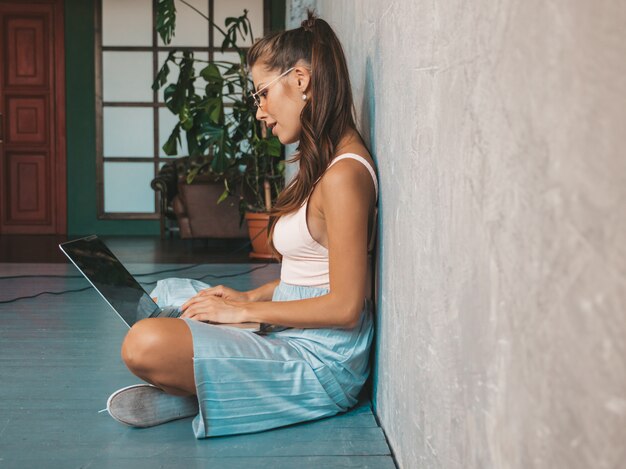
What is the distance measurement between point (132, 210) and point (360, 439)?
7.28 meters

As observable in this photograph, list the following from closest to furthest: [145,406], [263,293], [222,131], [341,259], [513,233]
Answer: [513,233] → [341,259] → [145,406] → [263,293] → [222,131]

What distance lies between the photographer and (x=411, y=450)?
136 cm

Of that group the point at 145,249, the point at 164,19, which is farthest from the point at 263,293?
the point at 145,249

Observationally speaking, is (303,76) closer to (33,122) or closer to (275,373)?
(275,373)

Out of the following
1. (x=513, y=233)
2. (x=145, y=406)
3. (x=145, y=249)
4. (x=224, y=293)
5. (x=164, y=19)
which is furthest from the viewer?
(x=145, y=249)

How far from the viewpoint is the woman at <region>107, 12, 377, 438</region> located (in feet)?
5.35

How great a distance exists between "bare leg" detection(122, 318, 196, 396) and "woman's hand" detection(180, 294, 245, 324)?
121mm

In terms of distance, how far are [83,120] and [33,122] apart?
539 mm

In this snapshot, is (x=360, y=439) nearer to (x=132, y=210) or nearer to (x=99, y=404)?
(x=99, y=404)

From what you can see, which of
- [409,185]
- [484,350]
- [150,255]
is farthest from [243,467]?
[150,255]

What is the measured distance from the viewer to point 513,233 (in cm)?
72

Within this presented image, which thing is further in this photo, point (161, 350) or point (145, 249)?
point (145, 249)

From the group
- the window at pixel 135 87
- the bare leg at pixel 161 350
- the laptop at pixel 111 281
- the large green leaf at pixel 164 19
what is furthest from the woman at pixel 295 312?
the window at pixel 135 87

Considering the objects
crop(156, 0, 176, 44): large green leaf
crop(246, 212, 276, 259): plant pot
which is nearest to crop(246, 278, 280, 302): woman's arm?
crop(246, 212, 276, 259): plant pot
